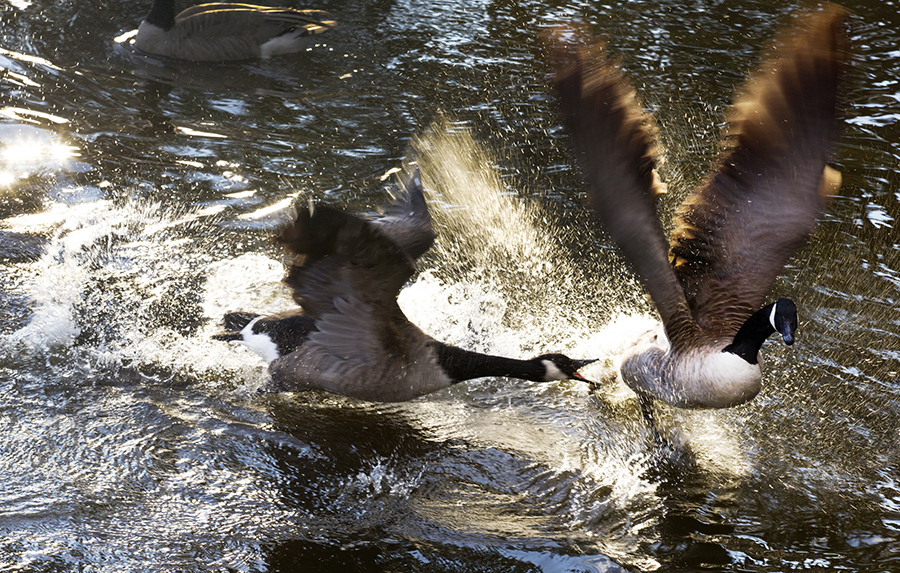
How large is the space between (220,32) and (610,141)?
544cm

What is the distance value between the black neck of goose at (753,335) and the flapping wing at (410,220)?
1.63 meters

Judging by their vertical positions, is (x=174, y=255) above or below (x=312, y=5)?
below

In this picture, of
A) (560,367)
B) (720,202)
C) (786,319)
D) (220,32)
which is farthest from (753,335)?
(220,32)

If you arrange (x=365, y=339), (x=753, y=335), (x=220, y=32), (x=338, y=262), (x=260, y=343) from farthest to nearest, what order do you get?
(x=220, y=32), (x=260, y=343), (x=365, y=339), (x=753, y=335), (x=338, y=262)

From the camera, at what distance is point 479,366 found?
442 cm

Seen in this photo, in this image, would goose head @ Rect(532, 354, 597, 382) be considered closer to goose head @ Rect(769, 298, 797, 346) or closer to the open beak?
the open beak

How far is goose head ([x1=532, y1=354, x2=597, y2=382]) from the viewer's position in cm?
443

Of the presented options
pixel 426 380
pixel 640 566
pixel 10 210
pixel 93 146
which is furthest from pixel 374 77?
pixel 640 566

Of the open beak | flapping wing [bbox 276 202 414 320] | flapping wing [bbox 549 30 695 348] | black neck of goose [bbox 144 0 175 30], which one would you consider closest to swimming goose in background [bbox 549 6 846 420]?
flapping wing [bbox 549 30 695 348]

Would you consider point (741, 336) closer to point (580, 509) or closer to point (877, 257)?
point (580, 509)

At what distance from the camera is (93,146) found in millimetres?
6352

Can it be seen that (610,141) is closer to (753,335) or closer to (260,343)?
(753,335)

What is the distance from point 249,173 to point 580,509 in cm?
379

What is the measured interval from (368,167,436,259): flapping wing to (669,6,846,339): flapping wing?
4.84ft
